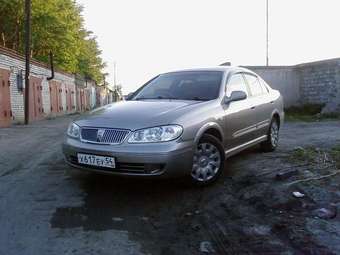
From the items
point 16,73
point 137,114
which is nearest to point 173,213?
point 137,114

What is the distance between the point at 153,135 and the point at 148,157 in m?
0.26

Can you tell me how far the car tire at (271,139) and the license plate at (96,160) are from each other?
360cm

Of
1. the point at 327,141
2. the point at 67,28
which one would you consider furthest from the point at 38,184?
the point at 67,28

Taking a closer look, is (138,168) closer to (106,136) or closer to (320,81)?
(106,136)

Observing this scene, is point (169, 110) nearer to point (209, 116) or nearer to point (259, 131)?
point (209, 116)

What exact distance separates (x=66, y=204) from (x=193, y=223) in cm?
152

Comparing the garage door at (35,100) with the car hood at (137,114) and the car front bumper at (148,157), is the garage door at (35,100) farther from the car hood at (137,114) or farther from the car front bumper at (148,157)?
the car front bumper at (148,157)

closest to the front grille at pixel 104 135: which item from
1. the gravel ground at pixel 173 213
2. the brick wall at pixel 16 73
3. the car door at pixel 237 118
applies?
the gravel ground at pixel 173 213

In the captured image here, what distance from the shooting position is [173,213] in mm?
4523

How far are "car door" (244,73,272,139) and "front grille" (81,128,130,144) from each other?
2.55 meters

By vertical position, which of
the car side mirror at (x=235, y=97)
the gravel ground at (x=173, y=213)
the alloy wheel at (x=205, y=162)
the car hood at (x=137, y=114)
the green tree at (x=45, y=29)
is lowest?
the gravel ground at (x=173, y=213)

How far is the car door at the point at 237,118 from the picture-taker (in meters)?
5.90

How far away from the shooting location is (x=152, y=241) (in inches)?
149

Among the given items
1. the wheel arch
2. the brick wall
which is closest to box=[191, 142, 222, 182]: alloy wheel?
the wheel arch
